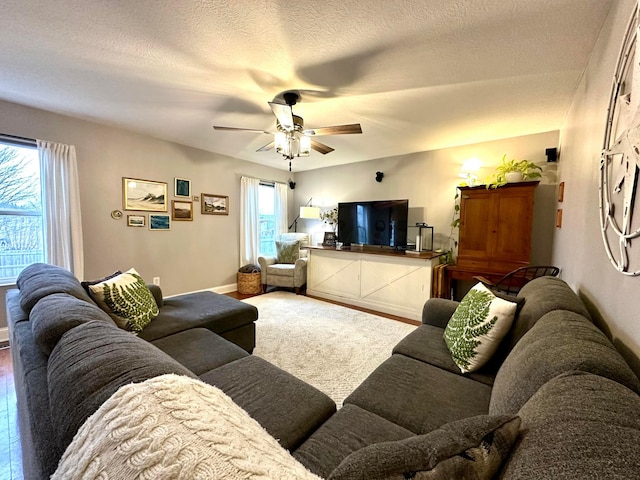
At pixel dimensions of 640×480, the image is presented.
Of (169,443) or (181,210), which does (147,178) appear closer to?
(181,210)

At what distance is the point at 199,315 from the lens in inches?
83.7

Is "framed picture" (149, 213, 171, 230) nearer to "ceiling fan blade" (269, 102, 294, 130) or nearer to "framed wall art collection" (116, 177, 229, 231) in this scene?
"framed wall art collection" (116, 177, 229, 231)

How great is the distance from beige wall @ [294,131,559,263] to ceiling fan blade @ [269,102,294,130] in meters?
2.52

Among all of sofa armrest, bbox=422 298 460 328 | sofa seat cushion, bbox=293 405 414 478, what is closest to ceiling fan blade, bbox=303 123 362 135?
sofa armrest, bbox=422 298 460 328

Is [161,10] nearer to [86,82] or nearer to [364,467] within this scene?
[86,82]

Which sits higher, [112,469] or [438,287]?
[112,469]

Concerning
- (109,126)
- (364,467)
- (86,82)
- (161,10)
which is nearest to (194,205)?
(109,126)

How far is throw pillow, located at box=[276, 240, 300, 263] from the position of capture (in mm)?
5027

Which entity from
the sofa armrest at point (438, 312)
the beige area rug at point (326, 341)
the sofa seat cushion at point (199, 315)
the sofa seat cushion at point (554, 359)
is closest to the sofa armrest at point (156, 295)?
the sofa seat cushion at point (199, 315)

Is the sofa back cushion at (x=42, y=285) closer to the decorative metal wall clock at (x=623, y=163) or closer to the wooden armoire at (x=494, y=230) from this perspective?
the decorative metal wall clock at (x=623, y=163)

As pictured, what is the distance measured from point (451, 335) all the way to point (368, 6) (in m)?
1.98

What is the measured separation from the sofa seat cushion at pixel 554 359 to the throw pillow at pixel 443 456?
346 millimetres

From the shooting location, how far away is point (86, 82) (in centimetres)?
220

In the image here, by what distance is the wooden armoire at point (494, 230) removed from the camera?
2.96m
